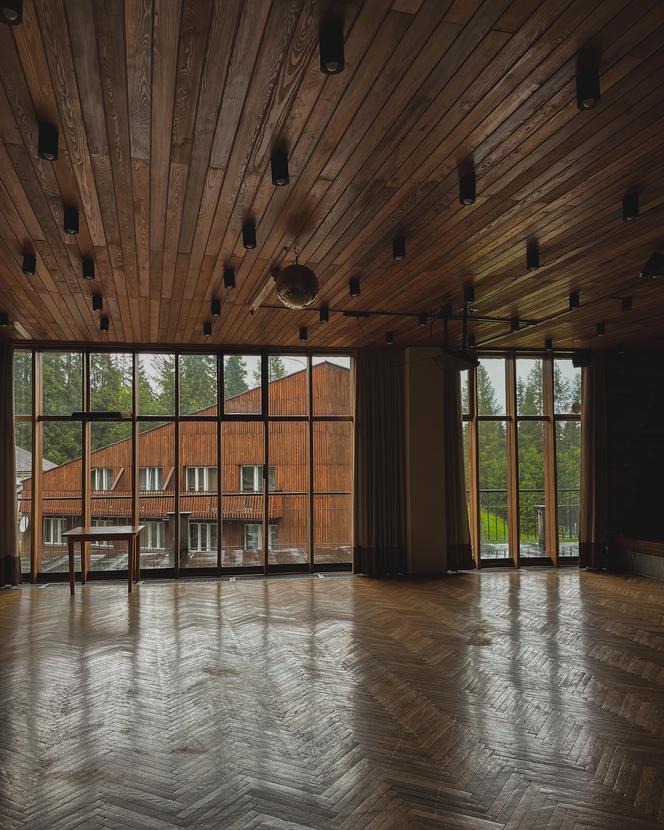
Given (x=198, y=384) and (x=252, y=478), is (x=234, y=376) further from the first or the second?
(x=252, y=478)

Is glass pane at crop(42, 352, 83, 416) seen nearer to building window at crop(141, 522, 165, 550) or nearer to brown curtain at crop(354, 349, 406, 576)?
building window at crop(141, 522, 165, 550)

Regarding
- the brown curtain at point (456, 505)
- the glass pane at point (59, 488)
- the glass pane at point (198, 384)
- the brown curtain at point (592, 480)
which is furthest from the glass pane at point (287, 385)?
the brown curtain at point (592, 480)

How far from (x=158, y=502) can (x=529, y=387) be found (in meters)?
6.45

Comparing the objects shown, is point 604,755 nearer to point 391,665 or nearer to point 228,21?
point 391,665

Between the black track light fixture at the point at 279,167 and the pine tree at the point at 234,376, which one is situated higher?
the black track light fixture at the point at 279,167

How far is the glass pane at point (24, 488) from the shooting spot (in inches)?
372

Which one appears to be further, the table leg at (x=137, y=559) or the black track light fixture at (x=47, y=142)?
the table leg at (x=137, y=559)

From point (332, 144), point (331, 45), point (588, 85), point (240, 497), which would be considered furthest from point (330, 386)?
point (331, 45)

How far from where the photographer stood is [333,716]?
4324 millimetres

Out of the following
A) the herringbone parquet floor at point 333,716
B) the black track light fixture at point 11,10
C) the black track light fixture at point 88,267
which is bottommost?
the herringbone parquet floor at point 333,716

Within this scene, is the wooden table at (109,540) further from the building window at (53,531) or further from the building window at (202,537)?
the building window at (202,537)

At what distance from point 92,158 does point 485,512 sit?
8530 millimetres

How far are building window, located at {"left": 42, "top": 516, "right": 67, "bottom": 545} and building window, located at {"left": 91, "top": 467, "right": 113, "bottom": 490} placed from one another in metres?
0.70

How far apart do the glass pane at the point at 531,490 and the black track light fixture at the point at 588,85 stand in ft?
27.0
